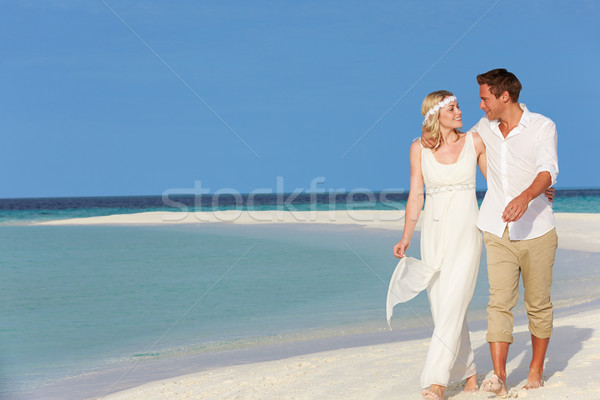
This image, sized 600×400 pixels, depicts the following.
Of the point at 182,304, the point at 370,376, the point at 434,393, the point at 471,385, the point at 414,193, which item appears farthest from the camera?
the point at 182,304

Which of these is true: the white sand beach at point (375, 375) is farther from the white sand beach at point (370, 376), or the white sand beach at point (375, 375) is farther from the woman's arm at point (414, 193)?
the woman's arm at point (414, 193)

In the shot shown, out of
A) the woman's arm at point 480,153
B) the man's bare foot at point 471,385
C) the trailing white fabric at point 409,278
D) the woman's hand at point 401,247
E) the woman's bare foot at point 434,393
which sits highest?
the woman's arm at point 480,153

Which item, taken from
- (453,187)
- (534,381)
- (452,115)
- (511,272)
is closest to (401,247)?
(453,187)

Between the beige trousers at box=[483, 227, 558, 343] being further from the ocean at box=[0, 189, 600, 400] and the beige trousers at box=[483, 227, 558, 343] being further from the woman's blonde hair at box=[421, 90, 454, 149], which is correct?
the ocean at box=[0, 189, 600, 400]

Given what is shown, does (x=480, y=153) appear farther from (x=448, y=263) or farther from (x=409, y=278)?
(x=409, y=278)

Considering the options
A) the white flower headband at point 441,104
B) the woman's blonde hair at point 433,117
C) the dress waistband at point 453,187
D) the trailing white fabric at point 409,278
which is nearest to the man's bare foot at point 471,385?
the trailing white fabric at point 409,278

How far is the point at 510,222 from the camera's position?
3.68 metres

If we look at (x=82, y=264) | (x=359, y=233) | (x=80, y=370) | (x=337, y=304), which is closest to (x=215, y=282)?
(x=337, y=304)

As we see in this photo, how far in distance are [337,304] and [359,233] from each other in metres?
12.9

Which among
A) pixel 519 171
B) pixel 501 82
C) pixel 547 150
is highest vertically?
→ pixel 501 82

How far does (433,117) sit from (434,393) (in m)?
1.75

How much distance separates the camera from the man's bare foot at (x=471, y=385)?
3.90m

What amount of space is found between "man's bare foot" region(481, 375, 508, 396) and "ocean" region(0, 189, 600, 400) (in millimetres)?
2574

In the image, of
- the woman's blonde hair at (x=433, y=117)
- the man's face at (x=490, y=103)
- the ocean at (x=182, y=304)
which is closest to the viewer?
the man's face at (x=490, y=103)
